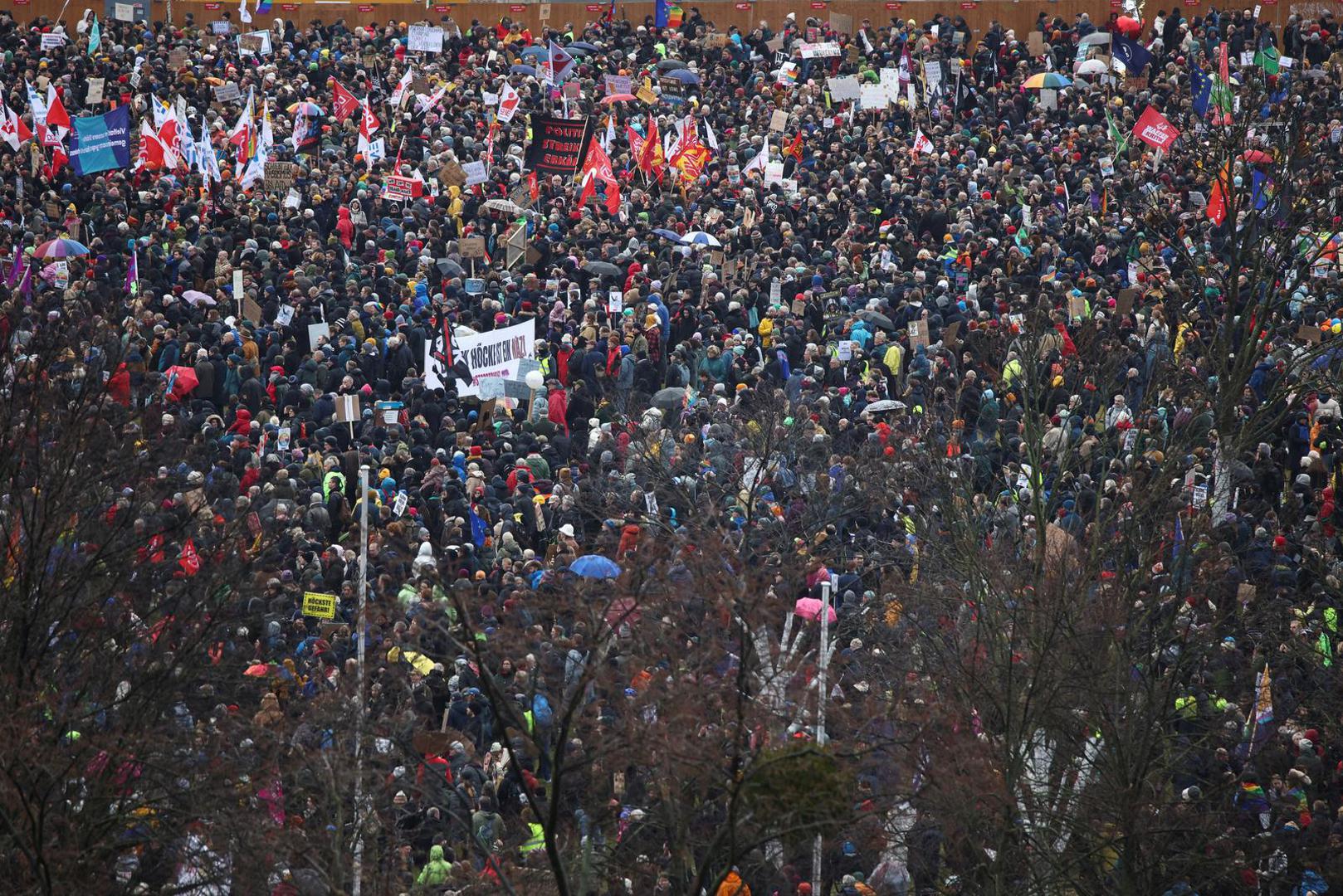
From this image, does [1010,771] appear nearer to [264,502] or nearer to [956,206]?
[264,502]

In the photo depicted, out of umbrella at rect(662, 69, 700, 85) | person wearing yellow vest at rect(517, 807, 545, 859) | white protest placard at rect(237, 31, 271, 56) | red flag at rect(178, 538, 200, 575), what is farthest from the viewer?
white protest placard at rect(237, 31, 271, 56)

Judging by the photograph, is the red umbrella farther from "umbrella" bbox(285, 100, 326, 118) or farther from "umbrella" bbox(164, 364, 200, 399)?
"umbrella" bbox(285, 100, 326, 118)

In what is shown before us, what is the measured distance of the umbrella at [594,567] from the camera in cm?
2075

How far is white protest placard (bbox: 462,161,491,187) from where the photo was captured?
36.9 m

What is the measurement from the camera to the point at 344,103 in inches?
1580

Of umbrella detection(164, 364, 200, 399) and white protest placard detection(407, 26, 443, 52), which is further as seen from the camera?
white protest placard detection(407, 26, 443, 52)

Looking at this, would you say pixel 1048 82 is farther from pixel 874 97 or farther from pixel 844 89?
pixel 844 89

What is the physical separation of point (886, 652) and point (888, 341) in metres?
9.80

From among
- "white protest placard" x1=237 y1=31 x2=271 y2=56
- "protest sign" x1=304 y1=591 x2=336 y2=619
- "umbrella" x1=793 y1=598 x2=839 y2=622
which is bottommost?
"umbrella" x1=793 y1=598 x2=839 y2=622

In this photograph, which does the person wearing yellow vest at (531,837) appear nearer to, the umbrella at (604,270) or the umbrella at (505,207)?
the umbrella at (604,270)

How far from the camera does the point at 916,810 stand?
19.3 m

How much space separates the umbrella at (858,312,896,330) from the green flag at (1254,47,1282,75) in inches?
499

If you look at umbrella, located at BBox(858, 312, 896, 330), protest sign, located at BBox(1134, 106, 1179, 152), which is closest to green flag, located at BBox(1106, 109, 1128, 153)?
protest sign, located at BBox(1134, 106, 1179, 152)

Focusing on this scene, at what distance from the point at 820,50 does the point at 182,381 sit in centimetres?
1939
